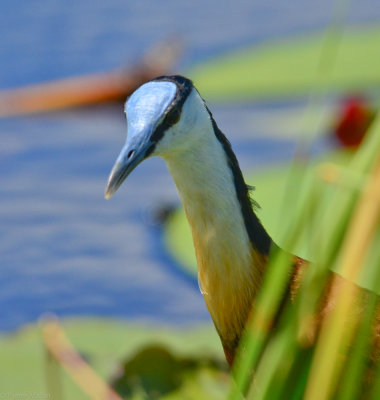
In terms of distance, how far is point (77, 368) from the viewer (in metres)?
2.20

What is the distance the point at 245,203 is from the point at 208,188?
11 centimetres

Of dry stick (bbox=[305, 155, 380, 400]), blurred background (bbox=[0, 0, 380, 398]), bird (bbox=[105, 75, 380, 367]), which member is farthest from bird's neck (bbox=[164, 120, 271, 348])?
dry stick (bbox=[305, 155, 380, 400])

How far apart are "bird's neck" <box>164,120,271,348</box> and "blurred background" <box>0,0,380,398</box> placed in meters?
0.52

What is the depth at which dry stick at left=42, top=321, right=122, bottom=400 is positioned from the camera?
6.64 ft

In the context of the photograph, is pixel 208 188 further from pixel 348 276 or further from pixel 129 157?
pixel 348 276

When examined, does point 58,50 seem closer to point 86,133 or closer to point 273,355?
point 86,133

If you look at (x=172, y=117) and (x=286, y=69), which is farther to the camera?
(x=286, y=69)

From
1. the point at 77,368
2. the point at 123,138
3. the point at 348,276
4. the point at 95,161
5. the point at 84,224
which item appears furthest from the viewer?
the point at 123,138

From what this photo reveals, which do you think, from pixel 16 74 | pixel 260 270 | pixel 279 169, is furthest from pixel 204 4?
pixel 260 270

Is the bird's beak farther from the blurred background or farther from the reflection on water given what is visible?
the reflection on water

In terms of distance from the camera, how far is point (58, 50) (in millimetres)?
4902

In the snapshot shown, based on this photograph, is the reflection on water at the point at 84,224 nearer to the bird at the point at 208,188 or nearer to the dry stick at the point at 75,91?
the dry stick at the point at 75,91

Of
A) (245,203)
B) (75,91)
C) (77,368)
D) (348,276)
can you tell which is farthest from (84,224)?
(348,276)

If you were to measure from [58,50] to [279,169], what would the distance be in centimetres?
195
